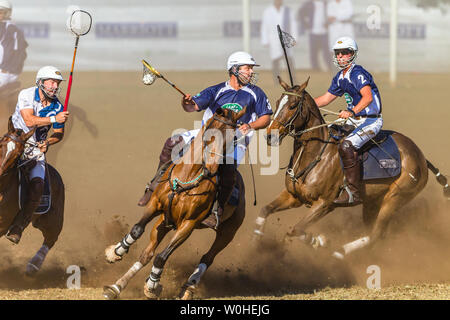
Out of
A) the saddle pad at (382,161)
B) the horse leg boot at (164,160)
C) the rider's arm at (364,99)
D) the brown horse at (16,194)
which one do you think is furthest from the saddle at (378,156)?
the brown horse at (16,194)

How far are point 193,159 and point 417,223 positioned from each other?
473cm

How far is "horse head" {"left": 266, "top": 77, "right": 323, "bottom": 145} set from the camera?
10.6 m

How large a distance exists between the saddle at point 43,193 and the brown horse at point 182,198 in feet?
4.41

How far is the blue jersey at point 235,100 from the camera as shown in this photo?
10555 millimetres

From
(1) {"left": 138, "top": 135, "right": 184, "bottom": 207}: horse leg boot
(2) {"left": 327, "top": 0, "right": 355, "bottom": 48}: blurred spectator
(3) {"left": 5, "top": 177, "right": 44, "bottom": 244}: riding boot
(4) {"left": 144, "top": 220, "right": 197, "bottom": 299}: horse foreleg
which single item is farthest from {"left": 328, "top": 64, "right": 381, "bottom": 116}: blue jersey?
(2) {"left": 327, "top": 0, "right": 355, "bottom": 48}: blurred spectator

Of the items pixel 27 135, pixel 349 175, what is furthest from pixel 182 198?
pixel 349 175

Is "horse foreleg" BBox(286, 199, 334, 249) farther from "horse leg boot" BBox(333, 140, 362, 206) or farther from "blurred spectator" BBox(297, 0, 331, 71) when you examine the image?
"blurred spectator" BBox(297, 0, 331, 71)

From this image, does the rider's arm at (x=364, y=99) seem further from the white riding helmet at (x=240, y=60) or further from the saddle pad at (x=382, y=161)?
the white riding helmet at (x=240, y=60)

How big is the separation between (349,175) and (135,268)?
3197 millimetres

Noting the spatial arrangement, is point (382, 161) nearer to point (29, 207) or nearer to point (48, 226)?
point (48, 226)

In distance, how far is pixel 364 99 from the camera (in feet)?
36.5

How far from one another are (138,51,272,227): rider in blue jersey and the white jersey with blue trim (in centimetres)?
138

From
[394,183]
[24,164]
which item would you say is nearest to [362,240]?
[394,183]

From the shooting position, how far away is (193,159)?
955 cm
